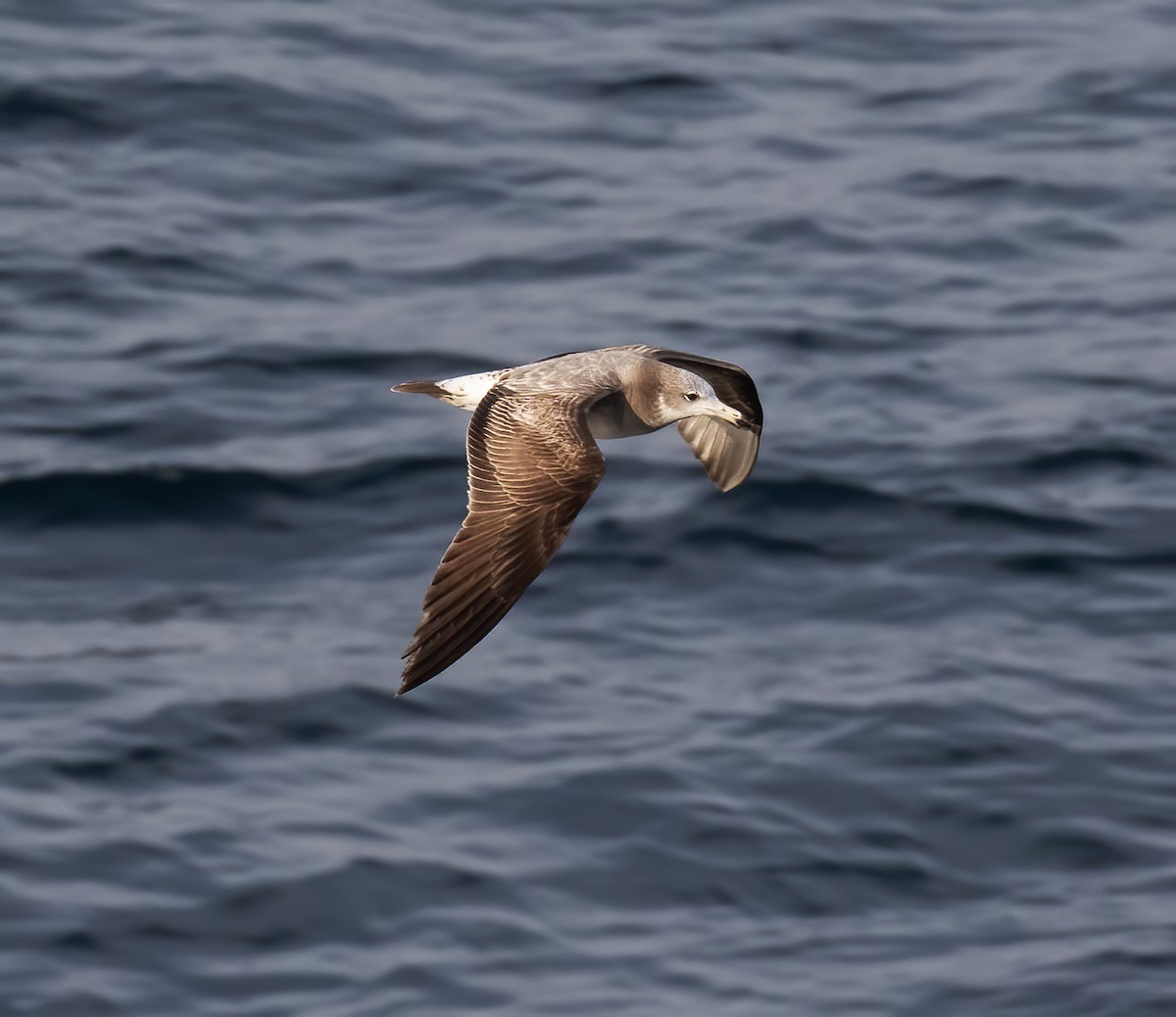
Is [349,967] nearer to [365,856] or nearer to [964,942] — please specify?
[365,856]

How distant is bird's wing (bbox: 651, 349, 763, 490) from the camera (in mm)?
9977

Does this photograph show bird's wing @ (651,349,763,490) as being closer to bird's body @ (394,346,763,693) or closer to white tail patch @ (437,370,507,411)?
bird's body @ (394,346,763,693)

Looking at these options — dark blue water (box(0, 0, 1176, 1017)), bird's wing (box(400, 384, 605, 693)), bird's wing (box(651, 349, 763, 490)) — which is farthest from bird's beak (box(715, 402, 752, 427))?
dark blue water (box(0, 0, 1176, 1017))

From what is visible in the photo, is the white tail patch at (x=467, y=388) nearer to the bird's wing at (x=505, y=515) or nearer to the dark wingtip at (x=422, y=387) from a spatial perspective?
the dark wingtip at (x=422, y=387)

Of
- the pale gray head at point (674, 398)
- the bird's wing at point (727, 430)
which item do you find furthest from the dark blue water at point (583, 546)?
the pale gray head at point (674, 398)

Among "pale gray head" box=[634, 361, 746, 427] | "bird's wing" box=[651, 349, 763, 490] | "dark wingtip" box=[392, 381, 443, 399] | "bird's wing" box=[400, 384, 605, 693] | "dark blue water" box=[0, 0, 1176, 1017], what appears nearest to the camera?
"bird's wing" box=[400, 384, 605, 693]

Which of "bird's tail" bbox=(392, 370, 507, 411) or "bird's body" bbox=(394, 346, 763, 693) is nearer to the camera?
"bird's body" bbox=(394, 346, 763, 693)

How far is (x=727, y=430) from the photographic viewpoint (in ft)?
35.1

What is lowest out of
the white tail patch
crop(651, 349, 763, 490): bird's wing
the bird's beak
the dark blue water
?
the dark blue water

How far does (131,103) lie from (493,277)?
15.6ft

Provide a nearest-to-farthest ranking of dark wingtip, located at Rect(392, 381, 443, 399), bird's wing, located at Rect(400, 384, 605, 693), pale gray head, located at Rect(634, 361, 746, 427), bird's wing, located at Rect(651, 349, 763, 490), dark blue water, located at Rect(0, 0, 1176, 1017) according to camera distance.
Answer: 1. bird's wing, located at Rect(400, 384, 605, 693)
2. pale gray head, located at Rect(634, 361, 746, 427)
3. dark wingtip, located at Rect(392, 381, 443, 399)
4. bird's wing, located at Rect(651, 349, 763, 490)
5. dark blue water, located at Rect(0, 0, 1176, 1017)

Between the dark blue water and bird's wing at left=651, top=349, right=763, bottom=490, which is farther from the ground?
bird's wing at left=651, top=349, right=763, bottom=490

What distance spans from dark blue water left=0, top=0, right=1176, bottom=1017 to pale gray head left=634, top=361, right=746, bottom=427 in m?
4.57

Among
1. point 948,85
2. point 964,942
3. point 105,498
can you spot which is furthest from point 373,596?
point 948,85
